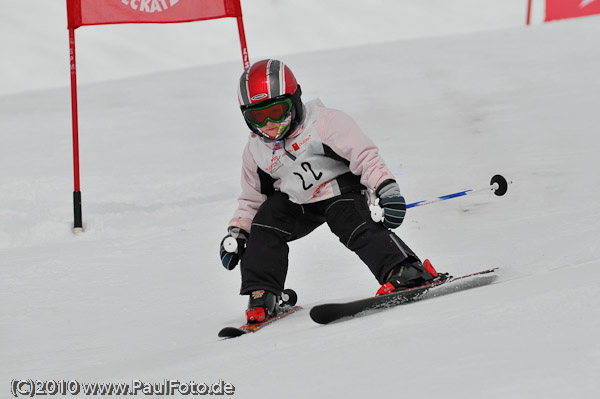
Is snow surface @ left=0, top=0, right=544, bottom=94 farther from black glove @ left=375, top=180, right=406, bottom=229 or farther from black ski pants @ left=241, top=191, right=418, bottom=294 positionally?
black glove @ left=375, top=180, right=406, bottom=229

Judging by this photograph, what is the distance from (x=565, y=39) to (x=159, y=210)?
689cm

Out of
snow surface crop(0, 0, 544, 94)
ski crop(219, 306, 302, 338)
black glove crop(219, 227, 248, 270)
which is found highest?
snow surface crop(0, 0, 544, 94)

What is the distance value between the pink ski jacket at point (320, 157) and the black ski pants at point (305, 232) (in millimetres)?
66

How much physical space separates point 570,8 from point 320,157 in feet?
35.4

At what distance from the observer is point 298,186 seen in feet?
13.0

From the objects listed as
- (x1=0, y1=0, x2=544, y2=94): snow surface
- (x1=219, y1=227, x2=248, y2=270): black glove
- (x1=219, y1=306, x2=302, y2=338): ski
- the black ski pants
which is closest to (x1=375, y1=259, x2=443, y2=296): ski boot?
the black ski pants

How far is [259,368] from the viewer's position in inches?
93.9

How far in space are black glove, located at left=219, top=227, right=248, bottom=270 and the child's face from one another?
0.52m

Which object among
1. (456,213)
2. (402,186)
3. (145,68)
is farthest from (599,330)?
(145,68)

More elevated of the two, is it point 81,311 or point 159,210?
point 159,210

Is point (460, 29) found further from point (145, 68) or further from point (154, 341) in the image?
point (154, 341)

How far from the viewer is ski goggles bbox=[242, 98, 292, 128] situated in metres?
3.86

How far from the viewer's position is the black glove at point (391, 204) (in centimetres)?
366

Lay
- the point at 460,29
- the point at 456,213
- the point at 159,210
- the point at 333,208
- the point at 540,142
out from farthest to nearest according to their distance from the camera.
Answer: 1. the point at 460,29
2. the point at 540,142
3. the point at 159,210
4. the point at 456,213
5. the point at 333,208
